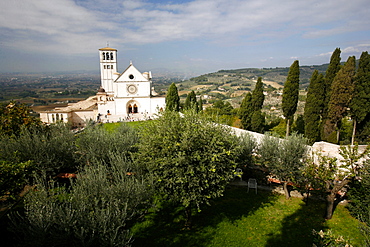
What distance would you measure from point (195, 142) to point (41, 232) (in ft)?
16.9

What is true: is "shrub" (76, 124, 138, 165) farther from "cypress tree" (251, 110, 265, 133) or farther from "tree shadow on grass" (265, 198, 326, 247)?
"cypress tree" (251, 110, 265, 133)

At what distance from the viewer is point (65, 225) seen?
5.29 m

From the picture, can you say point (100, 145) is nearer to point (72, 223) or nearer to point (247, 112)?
point (72, 223)

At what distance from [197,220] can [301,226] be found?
4787 millimetres

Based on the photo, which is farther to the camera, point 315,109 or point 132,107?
point 132,107

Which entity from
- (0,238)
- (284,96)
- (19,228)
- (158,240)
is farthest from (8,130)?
(284,96)

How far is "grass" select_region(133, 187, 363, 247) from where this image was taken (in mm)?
8445

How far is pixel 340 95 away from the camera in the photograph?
17.4 metres

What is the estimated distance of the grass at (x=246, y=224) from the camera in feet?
27.7

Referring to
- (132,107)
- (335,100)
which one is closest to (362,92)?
(335,100)

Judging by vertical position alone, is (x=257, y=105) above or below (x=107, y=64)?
below

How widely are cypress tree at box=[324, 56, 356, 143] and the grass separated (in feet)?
33.3

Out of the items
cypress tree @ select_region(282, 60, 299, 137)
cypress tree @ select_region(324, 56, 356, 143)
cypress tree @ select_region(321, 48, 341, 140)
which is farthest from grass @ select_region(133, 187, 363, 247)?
cypress tree @ select_region(321, 48, 341, 140)

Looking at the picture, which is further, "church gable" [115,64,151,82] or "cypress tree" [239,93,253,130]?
"church gable" [115,64,151,82]
